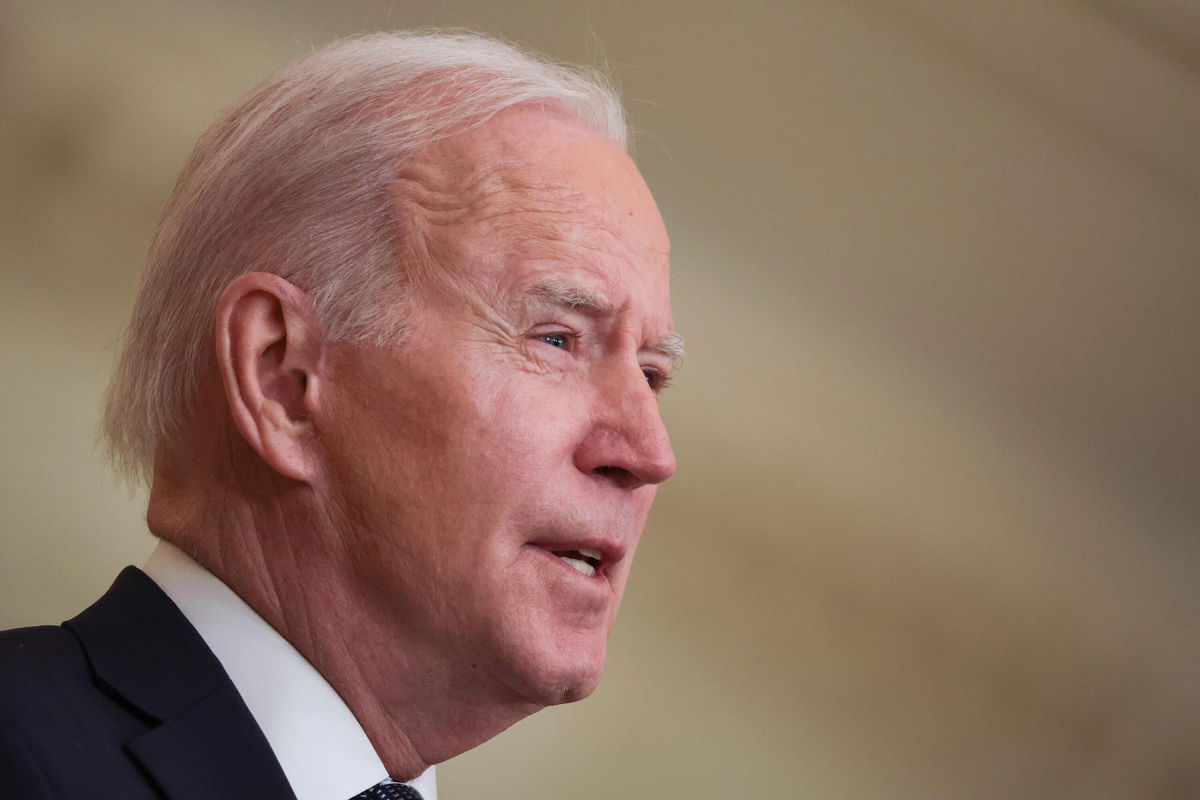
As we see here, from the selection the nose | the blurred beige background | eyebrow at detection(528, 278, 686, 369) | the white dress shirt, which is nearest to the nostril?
the nose

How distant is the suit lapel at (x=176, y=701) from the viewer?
89 centimetres

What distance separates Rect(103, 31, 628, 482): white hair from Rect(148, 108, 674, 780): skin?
0.08ft

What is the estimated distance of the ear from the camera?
3.32 ft

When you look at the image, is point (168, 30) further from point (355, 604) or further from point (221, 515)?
point (355, 604)

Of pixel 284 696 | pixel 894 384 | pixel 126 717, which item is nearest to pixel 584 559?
pixel 284 696

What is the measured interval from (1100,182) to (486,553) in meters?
1.25

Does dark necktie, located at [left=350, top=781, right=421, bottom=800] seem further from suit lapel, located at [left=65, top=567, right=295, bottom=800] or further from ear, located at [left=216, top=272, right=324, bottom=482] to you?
ear, located at [left=216, top=272, right=324, bottom=482]

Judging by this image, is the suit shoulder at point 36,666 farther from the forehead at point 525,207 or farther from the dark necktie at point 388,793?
the forehead at point 525,207

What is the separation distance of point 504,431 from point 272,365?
0.67 ft

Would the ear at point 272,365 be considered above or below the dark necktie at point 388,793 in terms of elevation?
above

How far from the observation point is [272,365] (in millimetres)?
1043

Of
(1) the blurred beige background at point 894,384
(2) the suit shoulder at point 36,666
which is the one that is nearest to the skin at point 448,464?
(2) the suit shoulder at point 36,666

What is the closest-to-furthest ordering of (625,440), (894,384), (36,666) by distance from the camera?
(36,666), (625,440), (894,384)

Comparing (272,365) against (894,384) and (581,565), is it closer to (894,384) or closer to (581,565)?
(581,565)
